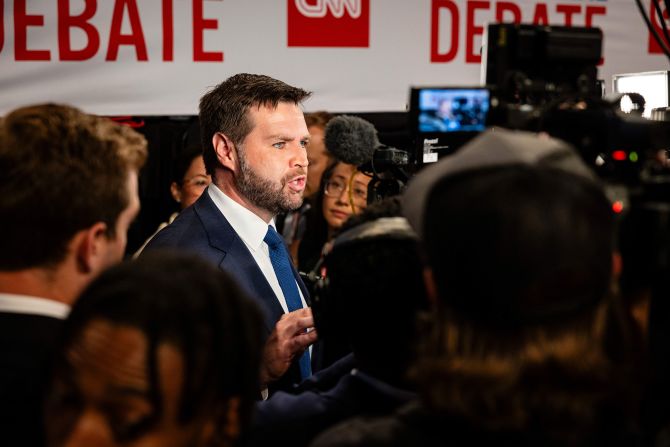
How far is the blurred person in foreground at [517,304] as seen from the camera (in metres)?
0.94

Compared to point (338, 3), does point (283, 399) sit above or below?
below

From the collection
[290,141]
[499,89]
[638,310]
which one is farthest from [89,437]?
[290,141]

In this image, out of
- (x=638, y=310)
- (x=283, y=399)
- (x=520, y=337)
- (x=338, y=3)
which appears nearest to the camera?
(x=520, y=337)

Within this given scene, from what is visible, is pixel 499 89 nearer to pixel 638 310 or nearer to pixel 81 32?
pixel 638 310

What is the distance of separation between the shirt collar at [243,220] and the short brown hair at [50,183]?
0.96 m

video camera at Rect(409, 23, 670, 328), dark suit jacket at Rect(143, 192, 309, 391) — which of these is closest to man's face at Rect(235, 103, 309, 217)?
dark suit jacket at Rect(143, 192, 309, 391)

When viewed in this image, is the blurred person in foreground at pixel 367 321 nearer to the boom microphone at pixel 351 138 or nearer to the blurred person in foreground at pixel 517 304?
the blurred person in foreground at pixel 517 304

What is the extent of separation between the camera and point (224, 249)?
2.33 m

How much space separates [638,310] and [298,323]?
3.06 ft

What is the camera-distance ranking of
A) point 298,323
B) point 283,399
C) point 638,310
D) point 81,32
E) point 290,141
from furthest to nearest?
point 81,32, point 290,141, point 298,323, point 283,399, point 638,310

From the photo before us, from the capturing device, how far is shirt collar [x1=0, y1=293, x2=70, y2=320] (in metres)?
1.35

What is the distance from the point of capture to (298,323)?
6.54 feet

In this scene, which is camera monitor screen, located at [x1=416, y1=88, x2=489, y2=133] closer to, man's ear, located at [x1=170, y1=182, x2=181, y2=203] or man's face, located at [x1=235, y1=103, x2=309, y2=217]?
man's face, located at [x1=235, y1=103, x2=309, y2=217]

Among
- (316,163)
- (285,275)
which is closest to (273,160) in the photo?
(285,275)
